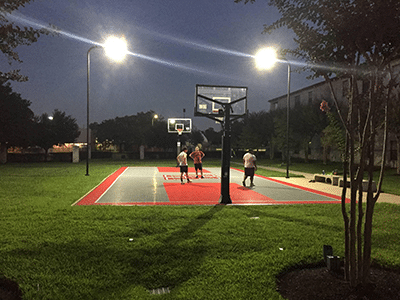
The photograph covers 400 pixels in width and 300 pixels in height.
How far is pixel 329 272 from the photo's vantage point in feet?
15.1

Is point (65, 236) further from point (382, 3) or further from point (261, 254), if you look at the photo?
point (382, 3)

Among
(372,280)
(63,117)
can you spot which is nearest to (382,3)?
(372,280)

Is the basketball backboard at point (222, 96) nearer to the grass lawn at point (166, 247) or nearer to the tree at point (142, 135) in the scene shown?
the grass lawn at point (166, 247)

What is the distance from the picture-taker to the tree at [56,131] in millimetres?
48353

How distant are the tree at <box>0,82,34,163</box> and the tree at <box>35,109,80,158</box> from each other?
12.9 ft

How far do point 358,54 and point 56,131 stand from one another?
56446 mm

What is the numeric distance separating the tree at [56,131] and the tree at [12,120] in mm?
3922

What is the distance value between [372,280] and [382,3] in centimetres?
336

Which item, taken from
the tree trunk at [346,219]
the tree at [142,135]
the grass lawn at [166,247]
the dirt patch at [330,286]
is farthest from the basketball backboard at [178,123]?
the tree trunk at [346,219]

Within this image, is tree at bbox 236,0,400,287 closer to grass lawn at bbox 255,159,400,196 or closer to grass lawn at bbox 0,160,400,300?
grass lawn at bbox 0,160,400,300

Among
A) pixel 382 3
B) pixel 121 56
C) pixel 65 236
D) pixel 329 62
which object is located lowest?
pixel 65 236

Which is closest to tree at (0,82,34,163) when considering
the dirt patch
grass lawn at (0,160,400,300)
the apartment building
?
grass lawn at (0,160,400,300)

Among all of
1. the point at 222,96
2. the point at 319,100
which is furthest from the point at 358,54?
the point at 319,100

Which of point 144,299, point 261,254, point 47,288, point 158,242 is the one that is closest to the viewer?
point 144,299
